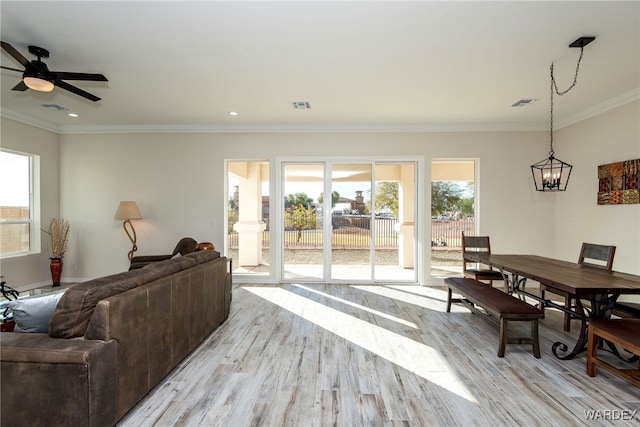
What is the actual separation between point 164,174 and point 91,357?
4.60 m

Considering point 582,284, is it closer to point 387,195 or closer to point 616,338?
point 616,338

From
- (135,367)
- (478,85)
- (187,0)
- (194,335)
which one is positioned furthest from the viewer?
(478,85)

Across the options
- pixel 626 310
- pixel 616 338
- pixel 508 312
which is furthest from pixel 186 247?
pixel 626 310

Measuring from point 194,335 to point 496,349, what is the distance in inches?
114

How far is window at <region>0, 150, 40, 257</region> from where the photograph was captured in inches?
186

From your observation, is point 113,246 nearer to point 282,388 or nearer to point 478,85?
point 282,388

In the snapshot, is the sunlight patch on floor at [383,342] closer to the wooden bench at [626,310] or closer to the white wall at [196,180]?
the wooden bench at [626,310]

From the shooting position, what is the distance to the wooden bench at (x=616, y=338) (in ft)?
6.86

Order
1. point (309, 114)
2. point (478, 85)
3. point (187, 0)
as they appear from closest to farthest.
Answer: point (187, 0) < point (478, 85) < point (309, 114)

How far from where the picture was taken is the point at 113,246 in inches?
219

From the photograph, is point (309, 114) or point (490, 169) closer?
point (309, 114)

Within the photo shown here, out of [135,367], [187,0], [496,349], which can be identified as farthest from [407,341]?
[187,0]

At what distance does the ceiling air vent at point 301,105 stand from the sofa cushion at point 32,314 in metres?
3.57

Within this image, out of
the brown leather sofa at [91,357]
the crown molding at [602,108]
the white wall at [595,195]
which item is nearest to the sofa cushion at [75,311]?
the brown leather sofa at [91,357]
